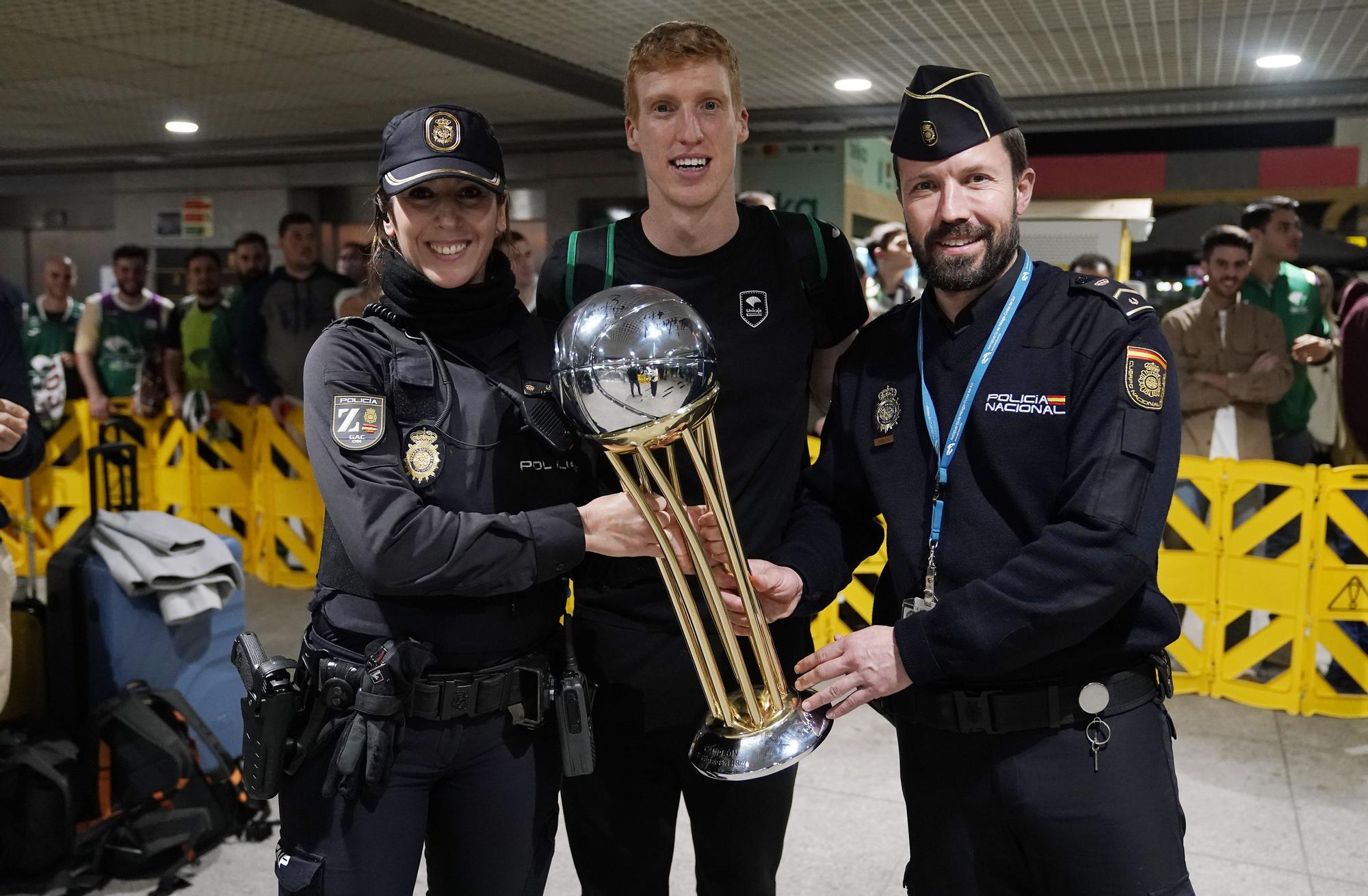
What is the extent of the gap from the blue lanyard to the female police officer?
19.5 inches

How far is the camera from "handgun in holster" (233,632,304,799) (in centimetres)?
200

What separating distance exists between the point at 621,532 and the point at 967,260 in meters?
0.74

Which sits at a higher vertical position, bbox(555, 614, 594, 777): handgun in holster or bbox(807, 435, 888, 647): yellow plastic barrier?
bbox(555, 614, 594, 777): handgun in holster

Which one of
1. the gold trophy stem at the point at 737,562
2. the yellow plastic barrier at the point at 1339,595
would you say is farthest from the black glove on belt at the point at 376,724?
the yellow plastic barrier at the point at 1339,595

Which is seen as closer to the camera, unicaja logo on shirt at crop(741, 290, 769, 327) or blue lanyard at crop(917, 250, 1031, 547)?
blue lanyard at crop(917, 250, 1031, 547)

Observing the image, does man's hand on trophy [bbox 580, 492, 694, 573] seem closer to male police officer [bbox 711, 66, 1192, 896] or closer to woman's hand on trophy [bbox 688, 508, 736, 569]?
woman's hand on trophy [bbox 688, 508, 736, 569]

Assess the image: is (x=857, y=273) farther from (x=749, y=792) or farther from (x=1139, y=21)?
(x=1139, y=21)

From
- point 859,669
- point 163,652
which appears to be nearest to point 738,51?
point 163,652

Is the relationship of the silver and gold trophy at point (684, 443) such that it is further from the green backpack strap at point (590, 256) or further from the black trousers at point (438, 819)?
the green backpack strap at point (590, 256)

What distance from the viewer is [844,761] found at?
454 centimetres

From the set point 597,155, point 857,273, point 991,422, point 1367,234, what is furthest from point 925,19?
point 1367,234

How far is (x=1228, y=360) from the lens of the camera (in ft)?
18.6

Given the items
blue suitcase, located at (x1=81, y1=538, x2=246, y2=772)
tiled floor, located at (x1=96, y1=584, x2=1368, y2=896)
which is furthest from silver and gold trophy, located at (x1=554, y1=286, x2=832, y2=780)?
blue suitcase, located at (x1=81, y1=538, x2=246, y2=772)

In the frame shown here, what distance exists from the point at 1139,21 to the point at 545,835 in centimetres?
461
